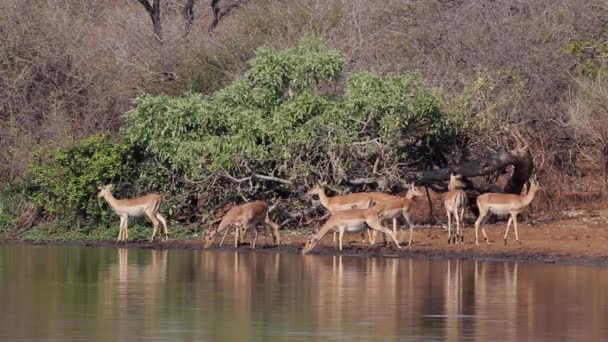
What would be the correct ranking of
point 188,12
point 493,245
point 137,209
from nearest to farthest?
point 493,245 < point 137,209 < point 188,12

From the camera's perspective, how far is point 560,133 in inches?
1155

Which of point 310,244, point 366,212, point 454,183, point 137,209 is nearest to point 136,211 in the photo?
point 137,209

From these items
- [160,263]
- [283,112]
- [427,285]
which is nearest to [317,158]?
[283,112]

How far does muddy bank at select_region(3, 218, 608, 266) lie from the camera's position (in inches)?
933

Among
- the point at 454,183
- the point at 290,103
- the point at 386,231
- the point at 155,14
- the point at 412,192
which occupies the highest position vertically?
the point at 155,14

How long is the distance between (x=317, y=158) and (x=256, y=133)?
54.2 inches

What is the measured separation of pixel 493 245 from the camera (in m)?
24.8

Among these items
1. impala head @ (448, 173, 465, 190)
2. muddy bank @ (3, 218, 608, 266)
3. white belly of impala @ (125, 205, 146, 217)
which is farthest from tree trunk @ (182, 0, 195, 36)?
impala head @ (448, 173, 465, 190)

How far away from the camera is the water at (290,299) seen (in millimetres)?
15289

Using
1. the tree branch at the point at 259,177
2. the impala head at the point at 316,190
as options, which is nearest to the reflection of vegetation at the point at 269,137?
the tree branch at the point at 259,177

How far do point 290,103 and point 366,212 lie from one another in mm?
3202

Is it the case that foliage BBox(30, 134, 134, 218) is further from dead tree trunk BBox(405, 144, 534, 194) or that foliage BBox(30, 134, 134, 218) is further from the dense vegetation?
dead tree trunk BBox(405, 144, 534, 194)

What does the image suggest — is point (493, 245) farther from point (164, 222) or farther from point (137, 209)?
point (137, 209)

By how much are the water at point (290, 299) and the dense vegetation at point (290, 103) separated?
297cm
